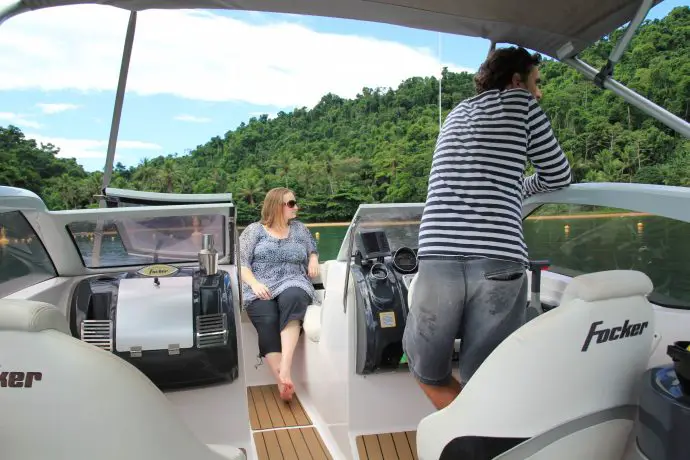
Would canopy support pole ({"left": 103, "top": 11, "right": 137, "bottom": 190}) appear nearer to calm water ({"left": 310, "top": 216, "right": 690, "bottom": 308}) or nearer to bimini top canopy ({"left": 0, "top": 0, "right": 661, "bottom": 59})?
bimini top canopy ({"left": 0, "top": 0, "right": 661, "bottom": 59})

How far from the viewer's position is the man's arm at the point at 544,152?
1.50 meters

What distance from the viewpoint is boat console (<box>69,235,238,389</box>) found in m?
1.88

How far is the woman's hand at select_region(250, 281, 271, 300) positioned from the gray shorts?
1.54m

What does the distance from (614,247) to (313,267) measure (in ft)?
5.35

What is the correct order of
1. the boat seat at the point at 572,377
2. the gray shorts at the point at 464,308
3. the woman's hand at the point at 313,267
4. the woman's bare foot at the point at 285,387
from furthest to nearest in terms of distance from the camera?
the woman's hand at the point at 313,267, the woman's bare foot at the point at 285,387, the gray shorts at the point at 464,308, the boat seat at the point at 572,377

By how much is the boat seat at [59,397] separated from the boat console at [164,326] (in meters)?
0.85

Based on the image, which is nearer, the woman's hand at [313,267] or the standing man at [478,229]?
the standing man at [478,229]

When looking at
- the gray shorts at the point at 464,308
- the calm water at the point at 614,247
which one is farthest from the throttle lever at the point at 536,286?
the gray shorts at the point at 464,308

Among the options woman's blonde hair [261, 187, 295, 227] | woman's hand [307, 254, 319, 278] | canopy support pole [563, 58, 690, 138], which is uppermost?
canopy support pole [563, 58, 690, 138]

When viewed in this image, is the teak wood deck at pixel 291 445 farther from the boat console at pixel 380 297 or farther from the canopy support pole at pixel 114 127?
the canopy support pole at pixel 114 127

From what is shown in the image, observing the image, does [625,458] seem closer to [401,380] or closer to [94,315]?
[401,380]

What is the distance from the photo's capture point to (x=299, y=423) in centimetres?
265

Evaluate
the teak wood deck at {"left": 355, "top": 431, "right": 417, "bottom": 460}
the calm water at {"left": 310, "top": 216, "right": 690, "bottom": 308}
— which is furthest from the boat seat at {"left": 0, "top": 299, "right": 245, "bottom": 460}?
the calm water at {"left": 310, "top": 216, "right": 690, "bottom": 308}

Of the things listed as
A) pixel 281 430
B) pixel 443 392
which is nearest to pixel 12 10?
pixel 443 392
